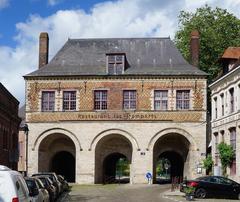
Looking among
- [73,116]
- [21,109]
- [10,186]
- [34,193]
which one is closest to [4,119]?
[73,116]

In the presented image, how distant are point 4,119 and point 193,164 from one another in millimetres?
19173

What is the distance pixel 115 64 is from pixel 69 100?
5257 mm

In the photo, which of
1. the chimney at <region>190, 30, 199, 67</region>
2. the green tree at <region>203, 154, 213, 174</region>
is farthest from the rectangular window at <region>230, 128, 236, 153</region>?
the chimney at <region>190, 30, 199, 67</region>

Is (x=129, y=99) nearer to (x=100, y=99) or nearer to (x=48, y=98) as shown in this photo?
(x=100, y=99)

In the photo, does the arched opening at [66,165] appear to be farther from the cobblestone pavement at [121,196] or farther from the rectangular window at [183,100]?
the cobblestone pavement at [121,196]

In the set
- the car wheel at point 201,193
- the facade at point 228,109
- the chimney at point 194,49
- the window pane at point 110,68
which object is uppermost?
the chimney at point 194,49

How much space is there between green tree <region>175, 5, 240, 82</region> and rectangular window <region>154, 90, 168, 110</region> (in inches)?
358

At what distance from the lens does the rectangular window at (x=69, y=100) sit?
163ft

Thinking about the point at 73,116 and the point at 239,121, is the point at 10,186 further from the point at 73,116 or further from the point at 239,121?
the point at 73,116

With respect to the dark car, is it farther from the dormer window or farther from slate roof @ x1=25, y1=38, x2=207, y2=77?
the dormer window

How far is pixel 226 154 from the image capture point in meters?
37.3

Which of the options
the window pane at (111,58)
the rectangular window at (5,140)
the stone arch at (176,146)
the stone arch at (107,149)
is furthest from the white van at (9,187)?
the window pane at (111,58)

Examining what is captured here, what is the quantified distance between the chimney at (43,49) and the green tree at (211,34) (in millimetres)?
14939

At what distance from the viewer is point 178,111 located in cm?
4844
